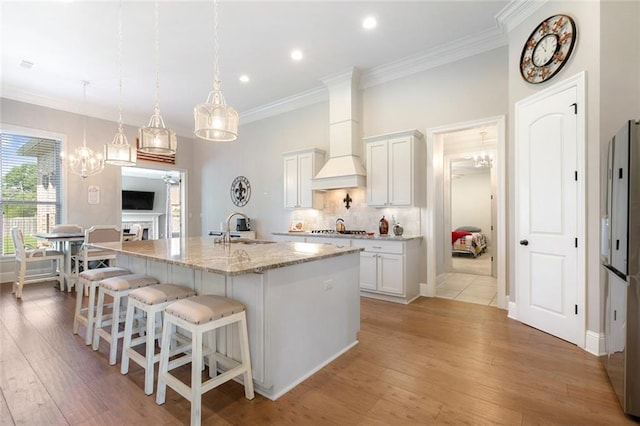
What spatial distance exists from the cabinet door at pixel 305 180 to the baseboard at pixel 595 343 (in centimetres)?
389

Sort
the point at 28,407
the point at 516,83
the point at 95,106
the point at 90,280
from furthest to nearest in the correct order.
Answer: the point at 95,106 < the point at 516,83 < the point at 90,280 < the point at 28,407

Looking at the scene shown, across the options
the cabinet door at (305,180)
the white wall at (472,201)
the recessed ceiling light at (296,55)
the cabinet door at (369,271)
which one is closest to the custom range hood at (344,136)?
the cabinet door at (305,180)

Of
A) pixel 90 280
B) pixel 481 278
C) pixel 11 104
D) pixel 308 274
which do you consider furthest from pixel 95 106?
pixel 481 278

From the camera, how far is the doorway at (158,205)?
35.1 ft

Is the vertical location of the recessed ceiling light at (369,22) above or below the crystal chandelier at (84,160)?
above

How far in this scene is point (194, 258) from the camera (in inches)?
81.9

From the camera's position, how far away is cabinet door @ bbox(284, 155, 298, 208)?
18.2ft

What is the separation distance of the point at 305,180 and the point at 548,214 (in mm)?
3564

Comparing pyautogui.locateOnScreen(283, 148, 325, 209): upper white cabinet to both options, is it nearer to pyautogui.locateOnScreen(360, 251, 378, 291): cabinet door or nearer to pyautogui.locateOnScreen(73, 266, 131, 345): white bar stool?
pyautogui.locateOnScreen(360, 251, 378, 291): cabinet door

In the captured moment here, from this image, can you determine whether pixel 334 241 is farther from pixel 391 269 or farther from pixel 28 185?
pixel 28 185

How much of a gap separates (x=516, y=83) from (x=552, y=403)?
316 cm

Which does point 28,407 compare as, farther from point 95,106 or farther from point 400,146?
point 95,106

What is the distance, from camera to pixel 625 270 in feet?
5.96

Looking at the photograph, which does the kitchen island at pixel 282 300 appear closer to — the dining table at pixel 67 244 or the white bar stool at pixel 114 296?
the white bar stool at pixel 114 296
